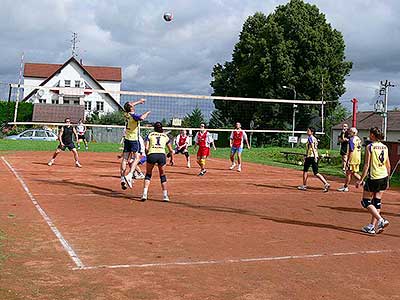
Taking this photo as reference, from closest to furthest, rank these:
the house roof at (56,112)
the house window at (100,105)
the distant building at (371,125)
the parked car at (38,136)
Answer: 1. the parked car at (38,136)
2. the house roof at (56,112)
3. the house window at (100,105)
4. the distant building at (371,125)

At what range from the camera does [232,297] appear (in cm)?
568

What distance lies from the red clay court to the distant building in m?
59.8

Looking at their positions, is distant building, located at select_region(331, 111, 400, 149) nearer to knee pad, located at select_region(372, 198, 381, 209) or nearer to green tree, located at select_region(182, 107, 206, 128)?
green tree, located at select_region(182, 107, 206, 128)

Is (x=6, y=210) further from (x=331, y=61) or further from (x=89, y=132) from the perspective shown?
(x=331, y=61)

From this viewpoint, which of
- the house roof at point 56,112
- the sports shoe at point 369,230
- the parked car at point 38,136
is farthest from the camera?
the house roof at point 56,112

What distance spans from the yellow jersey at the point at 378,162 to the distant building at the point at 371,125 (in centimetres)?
6139

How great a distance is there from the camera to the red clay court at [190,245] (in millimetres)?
5961

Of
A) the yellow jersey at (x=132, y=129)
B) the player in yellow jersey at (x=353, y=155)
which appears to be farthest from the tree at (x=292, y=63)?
the yellow jersey at (x=132, y=129)

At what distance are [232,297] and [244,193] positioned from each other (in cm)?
877

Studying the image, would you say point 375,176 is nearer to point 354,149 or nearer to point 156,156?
point 156,156

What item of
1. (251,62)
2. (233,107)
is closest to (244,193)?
(233,107)

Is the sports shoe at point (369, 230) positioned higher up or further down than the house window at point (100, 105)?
further down

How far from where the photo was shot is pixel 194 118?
33250 mm

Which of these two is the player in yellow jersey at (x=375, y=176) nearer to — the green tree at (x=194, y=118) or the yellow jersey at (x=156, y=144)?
the yellow jersey at (x=156, y=144)
